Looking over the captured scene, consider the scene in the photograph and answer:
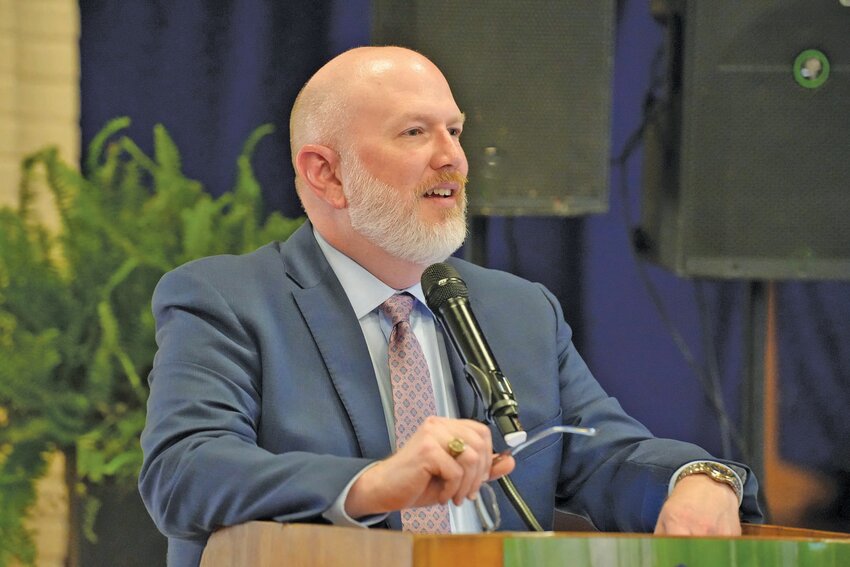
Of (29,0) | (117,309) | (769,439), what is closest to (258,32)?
(29,0)

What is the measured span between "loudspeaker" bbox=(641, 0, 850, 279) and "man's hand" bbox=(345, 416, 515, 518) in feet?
5.47

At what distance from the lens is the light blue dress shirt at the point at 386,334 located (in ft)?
7.18

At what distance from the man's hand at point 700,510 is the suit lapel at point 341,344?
0.46 m

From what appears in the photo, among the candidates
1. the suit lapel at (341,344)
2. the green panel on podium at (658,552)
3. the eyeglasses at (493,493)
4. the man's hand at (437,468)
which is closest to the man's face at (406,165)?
the suit lapel at (341,344)

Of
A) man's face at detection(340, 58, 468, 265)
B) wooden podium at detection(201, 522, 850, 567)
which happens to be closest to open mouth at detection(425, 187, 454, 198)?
man's face at detection(340, 58, 468, 265)

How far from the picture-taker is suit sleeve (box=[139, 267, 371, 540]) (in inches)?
69.5

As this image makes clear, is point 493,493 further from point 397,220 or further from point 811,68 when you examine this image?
point 811,68

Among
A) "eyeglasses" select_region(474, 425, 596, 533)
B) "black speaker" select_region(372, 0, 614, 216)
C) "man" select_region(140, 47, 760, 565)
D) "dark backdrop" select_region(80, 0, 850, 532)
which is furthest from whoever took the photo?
"dark backdrop" select_region(80, 0, 850, 532)

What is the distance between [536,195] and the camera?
3137mm

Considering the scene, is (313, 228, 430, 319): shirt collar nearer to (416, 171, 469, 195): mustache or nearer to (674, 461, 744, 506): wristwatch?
(416, 171, 469, 195): mustache

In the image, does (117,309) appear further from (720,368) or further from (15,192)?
(720,368)

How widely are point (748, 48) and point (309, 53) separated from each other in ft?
4.34

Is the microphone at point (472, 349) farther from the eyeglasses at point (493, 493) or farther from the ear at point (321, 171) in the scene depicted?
the ear at point (321, 171)

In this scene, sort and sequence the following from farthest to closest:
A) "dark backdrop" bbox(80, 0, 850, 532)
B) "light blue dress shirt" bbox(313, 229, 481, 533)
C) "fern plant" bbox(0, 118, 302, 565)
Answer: "dark backdrop" bbox(80, 0, 850, 532) < "fern plant" bbox(0, 118, 302, 565) < "light blue dress shirt" bbox(313, 229, 481, 533)
